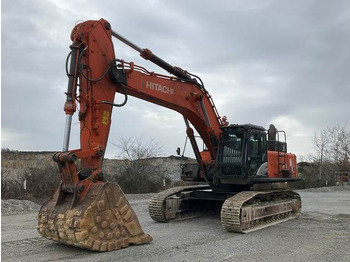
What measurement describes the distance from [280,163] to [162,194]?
3.51 m

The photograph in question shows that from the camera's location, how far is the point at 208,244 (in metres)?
7.54

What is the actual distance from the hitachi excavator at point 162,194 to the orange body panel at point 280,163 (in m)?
0.03

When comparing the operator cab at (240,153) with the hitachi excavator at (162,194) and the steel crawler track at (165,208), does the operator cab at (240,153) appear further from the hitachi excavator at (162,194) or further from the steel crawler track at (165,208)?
the steel crawler track at (165,208)

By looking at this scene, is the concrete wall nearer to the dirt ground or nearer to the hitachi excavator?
the dirt ground

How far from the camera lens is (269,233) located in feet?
29.2

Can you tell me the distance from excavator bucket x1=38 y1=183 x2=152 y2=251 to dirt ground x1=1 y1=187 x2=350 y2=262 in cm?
23

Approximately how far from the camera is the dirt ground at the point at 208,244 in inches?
254

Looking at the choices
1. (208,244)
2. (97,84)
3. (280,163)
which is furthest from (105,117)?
(280,163)

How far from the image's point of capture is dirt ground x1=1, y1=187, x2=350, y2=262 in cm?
644

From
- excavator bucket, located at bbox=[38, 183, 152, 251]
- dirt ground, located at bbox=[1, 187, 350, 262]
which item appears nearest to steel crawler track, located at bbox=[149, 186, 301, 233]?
dirt ground, located at bbox=[1, 187, 350, 262]

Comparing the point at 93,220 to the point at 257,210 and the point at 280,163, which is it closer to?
the point at 257,210

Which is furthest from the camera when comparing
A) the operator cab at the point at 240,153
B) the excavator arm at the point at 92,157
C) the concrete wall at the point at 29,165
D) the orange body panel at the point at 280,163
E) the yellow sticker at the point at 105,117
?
the concrete wall at the point at 29,165

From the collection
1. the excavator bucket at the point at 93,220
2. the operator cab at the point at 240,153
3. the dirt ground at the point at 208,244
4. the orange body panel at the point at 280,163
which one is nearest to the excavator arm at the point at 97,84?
the excavator bucket at the point at 93,220

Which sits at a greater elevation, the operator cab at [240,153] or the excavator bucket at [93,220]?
the operator cab at [240,153]
